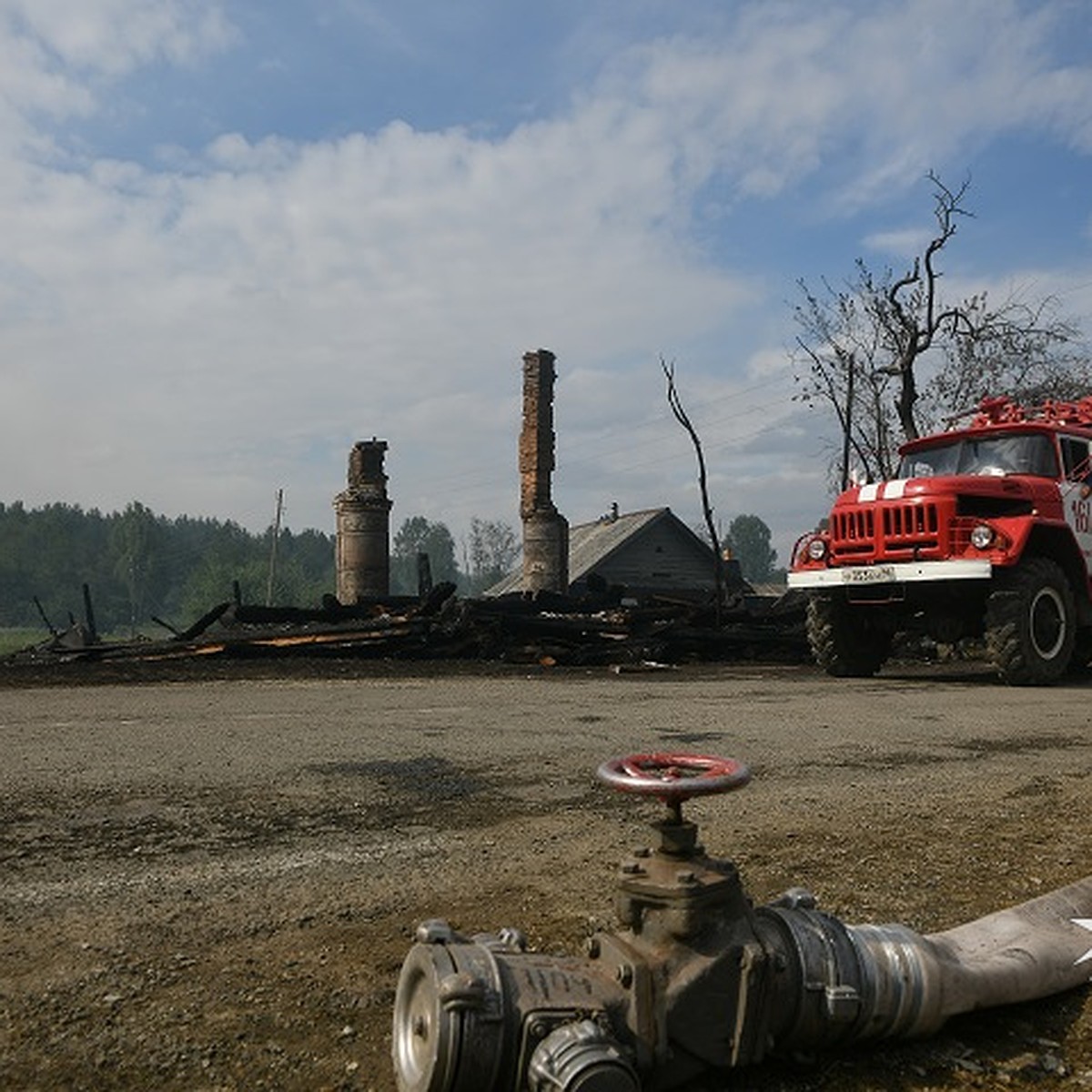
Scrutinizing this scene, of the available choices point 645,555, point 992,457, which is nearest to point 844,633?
point 992,457

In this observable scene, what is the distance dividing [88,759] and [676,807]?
3797mm

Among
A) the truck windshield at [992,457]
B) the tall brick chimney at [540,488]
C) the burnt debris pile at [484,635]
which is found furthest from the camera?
the tall brick chimney at [540,488]

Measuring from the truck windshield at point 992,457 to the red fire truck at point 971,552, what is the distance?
0.04 feet

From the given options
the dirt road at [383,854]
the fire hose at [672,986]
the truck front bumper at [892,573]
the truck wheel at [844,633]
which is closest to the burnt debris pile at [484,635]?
the truck wheel at [844,633]

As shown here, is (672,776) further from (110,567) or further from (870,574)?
(110,567)

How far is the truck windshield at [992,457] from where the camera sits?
10766mm

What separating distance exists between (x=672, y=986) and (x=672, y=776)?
0.38 metres

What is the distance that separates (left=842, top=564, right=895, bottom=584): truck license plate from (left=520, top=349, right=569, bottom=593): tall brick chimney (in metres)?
15.9

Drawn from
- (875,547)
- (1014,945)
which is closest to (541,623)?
(875,547)

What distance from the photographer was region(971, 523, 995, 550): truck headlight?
9.66m

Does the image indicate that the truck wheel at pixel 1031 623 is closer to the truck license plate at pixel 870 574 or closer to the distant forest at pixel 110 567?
the truck license plate at pixel 870 574

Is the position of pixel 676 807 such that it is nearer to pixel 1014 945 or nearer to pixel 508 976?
pixel 508 976

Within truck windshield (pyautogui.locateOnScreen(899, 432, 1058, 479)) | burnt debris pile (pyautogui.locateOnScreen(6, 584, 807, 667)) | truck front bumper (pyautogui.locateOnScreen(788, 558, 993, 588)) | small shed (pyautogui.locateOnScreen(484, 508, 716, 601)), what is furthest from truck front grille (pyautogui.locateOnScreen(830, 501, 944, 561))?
small shed (pyautogui.locateOnScreen(484, 508, 716, 601))

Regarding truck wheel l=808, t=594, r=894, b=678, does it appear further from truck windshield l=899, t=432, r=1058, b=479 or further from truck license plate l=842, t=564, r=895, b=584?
truck windshield l=899, t=432, r=1058, b=479
